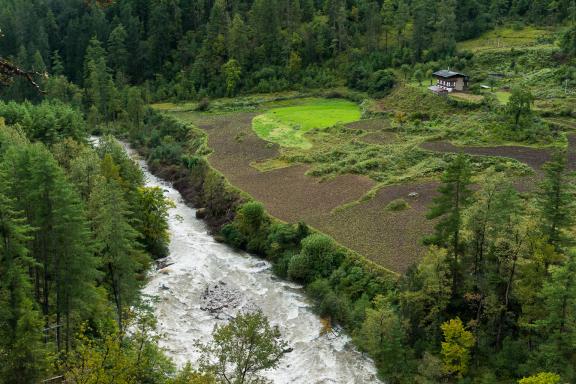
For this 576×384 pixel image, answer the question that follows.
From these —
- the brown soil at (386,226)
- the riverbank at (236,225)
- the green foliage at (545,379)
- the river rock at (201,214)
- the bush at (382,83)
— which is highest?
the green foliage at (545,379)

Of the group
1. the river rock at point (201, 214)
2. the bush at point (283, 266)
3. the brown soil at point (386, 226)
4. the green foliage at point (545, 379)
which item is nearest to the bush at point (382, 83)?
the brown soil at point (386, 226)

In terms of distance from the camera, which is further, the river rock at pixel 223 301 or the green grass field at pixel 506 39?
the green grass field at pixel 506 39

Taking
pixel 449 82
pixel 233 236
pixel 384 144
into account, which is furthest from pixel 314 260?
pixel 449 82

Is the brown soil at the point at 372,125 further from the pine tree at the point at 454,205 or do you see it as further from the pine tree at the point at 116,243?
the pine tree at the point at 116,243

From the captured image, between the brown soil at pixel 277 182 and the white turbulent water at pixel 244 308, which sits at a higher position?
the brown soil at pixel 277 182

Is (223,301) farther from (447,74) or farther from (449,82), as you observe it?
(447,74)

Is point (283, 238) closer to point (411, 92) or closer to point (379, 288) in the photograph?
point (379, 288)
